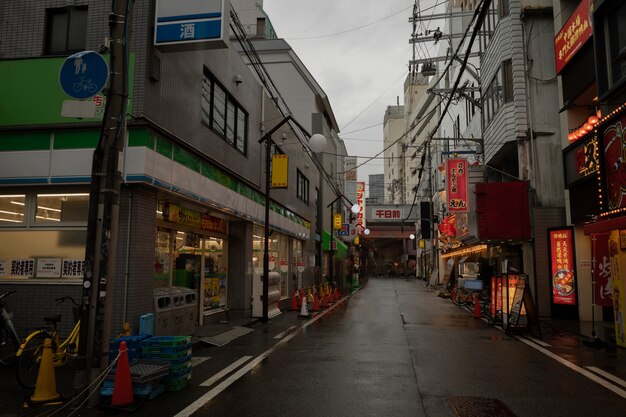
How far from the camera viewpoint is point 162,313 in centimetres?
1036

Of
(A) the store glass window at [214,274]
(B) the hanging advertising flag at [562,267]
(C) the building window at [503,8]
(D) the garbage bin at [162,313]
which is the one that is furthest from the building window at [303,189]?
(D) the garbage bin at [162,313]

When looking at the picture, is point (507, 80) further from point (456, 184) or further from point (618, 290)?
point (618, 290)

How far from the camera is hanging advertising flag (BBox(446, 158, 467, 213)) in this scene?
80.1 ft

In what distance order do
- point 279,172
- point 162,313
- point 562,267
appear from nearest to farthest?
point 162,313 → point 562,267 → point 279,172

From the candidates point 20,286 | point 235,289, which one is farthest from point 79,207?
point 235,289

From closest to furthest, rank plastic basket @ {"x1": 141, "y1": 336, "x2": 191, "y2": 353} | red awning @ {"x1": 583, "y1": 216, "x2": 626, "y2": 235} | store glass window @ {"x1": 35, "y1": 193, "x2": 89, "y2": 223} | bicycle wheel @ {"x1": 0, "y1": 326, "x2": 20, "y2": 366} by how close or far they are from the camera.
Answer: plastic basket @ {"x1": 141, "y1": 336, "x2": 191, "y2": 353} → bicycle wheel @ {"x1": 0, "y1": 326, "x2": 20, "y2": 366} → red awning @ {"x1": 583, "y1": 216, "x2": 626, "y2": 235} → store glass window @ {"x1": 35, "y1": 193, "x2": 89, "y2": 223}

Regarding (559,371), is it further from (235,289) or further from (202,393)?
(235,289)

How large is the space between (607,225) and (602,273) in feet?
7.49

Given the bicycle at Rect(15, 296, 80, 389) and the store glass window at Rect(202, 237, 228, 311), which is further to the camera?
the store glass window at Rect(202, 237, 228, 311)

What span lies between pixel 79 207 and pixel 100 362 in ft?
16.2

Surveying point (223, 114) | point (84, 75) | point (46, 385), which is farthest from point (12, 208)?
point (223, 114)

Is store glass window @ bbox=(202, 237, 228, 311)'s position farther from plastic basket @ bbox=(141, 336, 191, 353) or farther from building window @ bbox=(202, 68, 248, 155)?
plastic basket @ bbox=(141, 336, 191, 353)

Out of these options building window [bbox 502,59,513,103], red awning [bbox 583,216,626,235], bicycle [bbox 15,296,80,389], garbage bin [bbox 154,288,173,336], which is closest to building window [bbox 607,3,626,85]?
red awning [bbox 583,216,626,235]

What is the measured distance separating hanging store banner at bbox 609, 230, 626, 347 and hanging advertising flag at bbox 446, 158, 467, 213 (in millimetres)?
13323
